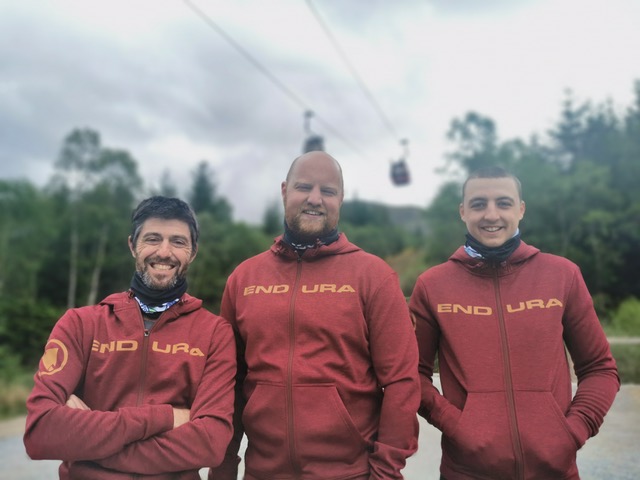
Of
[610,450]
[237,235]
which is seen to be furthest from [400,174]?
[237,235]

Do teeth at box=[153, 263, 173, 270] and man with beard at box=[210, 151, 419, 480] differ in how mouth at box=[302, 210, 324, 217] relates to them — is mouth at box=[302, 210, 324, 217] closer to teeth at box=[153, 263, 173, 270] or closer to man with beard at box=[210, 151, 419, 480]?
man with beard at box=[210, 151, 419, 480]

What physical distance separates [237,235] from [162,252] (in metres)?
36.8

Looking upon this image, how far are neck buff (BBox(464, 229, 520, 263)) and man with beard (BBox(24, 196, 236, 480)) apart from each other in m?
1.06

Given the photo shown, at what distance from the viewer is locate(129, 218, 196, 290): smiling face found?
2209 millimetres

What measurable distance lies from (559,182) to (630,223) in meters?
4.27

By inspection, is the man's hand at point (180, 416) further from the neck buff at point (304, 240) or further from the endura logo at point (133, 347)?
the neck buff at point (304, 240)

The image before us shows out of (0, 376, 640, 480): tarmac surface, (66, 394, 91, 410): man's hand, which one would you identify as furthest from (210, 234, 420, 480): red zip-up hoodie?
(0, 376, 640, 480): tarmac surface

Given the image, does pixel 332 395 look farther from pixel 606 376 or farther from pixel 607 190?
pixel 607 190

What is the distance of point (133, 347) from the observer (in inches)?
83.0

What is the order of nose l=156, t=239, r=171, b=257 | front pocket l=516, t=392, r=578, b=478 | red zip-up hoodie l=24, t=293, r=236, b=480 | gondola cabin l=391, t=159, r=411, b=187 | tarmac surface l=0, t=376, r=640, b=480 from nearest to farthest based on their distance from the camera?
red zip-up hoodie l=24, t=293, r=236, b=480, front pocket l=516, t=392, r=578, b=478, nose l=156, t=239, r=171, b=257, tarmac surface l=0, t=376, r=640, b=480, gondola cabin l=391, t=159, r=411, b=187

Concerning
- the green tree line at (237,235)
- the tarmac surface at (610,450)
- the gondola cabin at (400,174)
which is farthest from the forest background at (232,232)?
the tarmac surface at (610,450)

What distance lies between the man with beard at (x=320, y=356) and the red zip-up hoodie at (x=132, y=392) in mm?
151

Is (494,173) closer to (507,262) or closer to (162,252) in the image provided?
(507,262)

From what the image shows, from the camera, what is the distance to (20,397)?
Result: 11.4 meters
